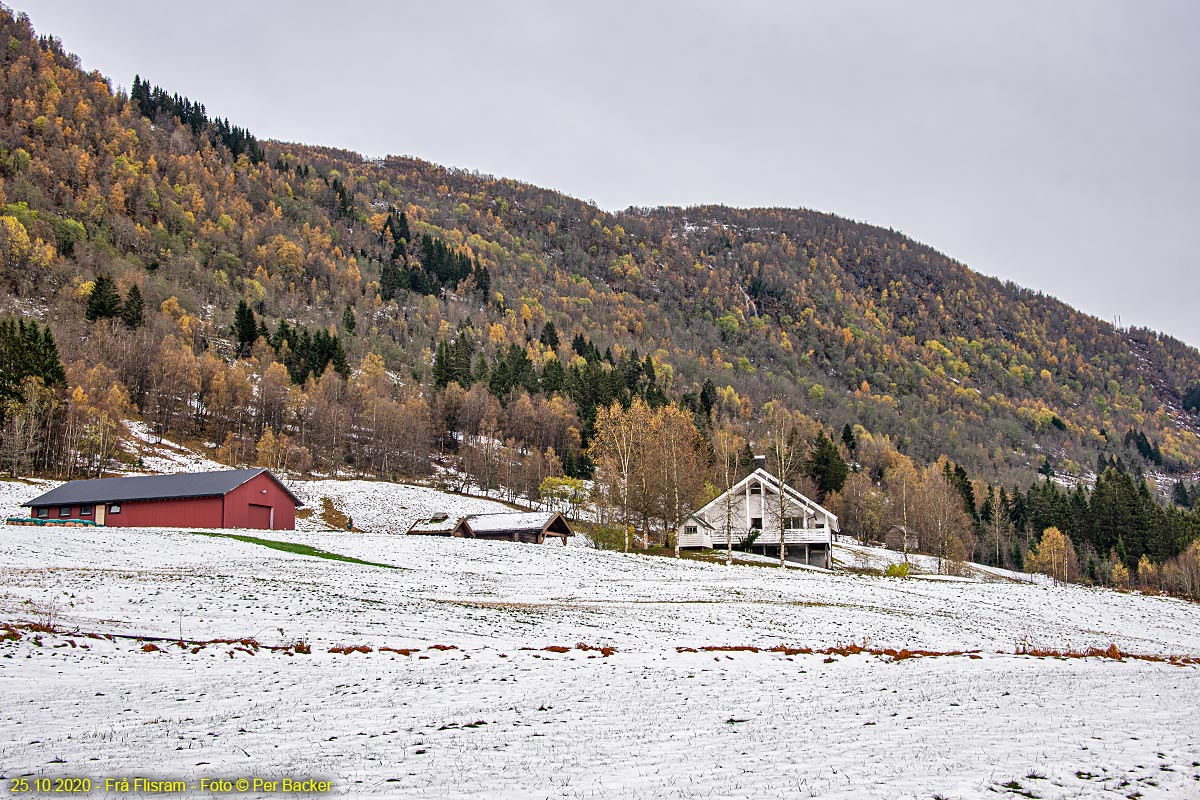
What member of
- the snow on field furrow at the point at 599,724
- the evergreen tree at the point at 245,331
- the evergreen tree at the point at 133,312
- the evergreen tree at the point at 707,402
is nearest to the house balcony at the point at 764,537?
the snow on field furrow at the point at 599,724

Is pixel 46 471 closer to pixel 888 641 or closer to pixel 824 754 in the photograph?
pixel 888 641

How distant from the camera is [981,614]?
32844mm

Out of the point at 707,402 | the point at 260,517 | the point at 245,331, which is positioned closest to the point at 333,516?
the point at 260,517

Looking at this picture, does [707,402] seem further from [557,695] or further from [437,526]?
[557,695]

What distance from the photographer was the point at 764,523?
69.1 metres

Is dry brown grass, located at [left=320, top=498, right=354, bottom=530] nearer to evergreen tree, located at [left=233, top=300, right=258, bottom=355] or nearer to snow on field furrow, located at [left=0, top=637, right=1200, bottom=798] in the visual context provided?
snow on field furrow, located at [left=0, top=637, right=1200, bottom=798]

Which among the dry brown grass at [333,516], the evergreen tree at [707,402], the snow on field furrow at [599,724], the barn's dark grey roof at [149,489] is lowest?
the dry brown grass at [333,516]

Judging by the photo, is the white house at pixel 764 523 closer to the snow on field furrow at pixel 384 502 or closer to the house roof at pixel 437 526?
the house roof at pixel 437 526

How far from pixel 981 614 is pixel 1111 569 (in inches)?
3178

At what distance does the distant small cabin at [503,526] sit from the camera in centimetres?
6681

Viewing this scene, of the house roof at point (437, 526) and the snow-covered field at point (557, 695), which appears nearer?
the snow-covered field at point (557, 695)

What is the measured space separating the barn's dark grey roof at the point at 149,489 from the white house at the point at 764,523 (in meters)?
37.4

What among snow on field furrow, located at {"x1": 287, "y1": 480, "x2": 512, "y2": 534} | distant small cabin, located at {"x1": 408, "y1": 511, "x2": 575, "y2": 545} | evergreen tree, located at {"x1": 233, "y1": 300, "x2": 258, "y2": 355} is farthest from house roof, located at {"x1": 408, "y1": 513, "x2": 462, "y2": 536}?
evergreen tree, located at {"x1": 233, "y1": 300, "x2": 258, "y2": 355}

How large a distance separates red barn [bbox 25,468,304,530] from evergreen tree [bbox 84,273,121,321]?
259 ft
